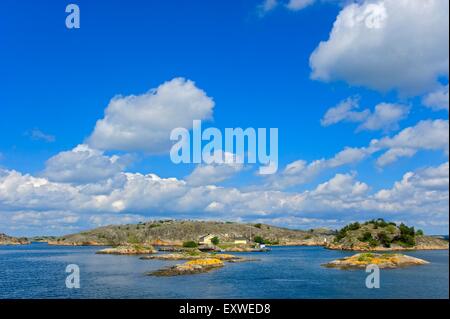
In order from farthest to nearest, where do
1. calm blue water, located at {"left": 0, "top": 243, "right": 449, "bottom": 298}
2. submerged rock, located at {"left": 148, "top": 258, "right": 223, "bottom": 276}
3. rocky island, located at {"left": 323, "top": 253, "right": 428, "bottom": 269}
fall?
rocky island, located at {"left": 323, "top": 253, "right": 428, "bottom": 269}
submerged rock, located at {"left": 148, "top": 258, "right": 223, "bottom": 276}
calm blue water, located at {"left": 0, "top": 243, "right": 449, "bottom": 298}

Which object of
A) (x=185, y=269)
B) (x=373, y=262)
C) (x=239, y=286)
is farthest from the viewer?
(x=373, y=262)

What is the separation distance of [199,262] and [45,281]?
149 feet

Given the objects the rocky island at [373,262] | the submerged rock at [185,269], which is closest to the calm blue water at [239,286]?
the submerged rock at [185,269]

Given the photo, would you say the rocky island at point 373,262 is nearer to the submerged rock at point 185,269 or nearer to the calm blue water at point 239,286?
the calm blue water at point 239,286

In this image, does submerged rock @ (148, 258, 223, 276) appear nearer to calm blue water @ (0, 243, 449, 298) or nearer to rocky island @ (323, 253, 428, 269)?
calm blue water @ (0, 243, 449, 298)

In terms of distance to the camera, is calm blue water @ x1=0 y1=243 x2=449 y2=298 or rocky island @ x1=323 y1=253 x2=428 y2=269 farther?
rocky island @ x1=323 y1=253 x2=428 y2=269

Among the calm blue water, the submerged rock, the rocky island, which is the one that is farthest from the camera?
the rocky island

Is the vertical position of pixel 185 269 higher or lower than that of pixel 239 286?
lower

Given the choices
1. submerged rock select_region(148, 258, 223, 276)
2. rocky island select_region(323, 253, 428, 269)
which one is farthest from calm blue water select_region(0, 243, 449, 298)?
rocky island select_region(323, 253, 428, 269)

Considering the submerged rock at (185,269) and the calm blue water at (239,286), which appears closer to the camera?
the calm blue water at (239,286)

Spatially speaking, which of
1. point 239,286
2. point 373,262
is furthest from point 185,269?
point 373,262

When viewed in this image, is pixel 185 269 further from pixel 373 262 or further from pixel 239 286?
pixel 373 262
